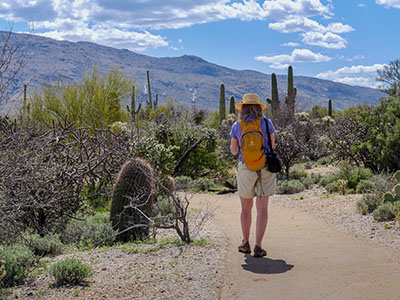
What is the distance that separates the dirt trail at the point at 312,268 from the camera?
5.20 meters

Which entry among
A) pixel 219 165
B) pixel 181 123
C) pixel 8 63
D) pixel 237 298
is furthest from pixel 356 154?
pixel 8 63

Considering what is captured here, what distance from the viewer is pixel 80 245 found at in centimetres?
771

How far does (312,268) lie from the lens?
6.00 meters

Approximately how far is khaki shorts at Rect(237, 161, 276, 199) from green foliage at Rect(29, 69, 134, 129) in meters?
12.2

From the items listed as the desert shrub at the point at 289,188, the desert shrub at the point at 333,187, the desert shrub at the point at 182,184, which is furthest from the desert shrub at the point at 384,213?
the desert shrub at the point at 182,184

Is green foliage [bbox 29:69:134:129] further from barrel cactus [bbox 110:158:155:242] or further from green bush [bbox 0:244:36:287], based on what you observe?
green bush [bbox 0:244:36:287]

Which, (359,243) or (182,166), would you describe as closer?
(359,243)

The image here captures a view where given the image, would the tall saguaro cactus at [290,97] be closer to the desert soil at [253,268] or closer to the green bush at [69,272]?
the desert soil at [253,268]

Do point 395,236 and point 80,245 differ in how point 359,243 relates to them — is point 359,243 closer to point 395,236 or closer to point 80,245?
point 395,236

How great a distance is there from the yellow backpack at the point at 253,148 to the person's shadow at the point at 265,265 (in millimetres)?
1127

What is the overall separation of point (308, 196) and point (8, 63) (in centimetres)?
874

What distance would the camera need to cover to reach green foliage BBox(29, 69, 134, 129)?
18859 mm

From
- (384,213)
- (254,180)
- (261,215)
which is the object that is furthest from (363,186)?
(254,180)

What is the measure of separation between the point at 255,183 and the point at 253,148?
45 cm
